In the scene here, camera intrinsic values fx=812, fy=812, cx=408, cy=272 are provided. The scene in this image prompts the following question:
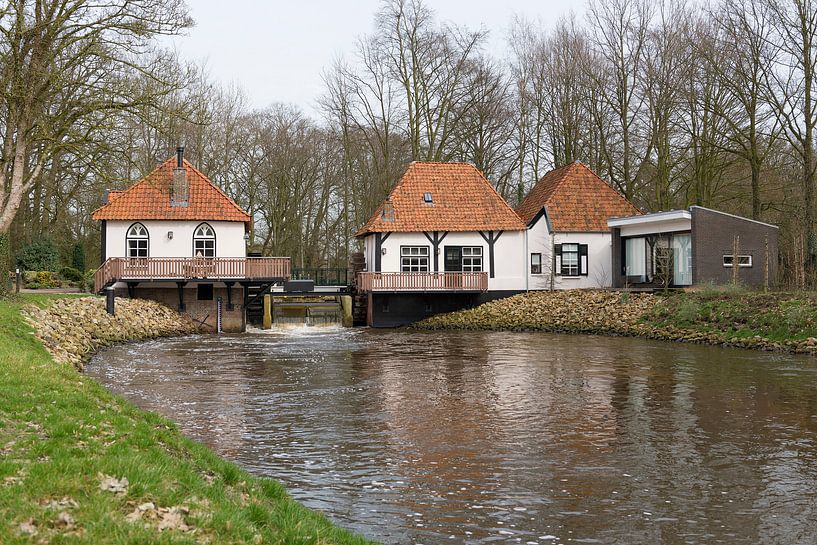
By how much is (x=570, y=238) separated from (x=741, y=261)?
24.3 ft

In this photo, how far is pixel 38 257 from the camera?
1426 inches

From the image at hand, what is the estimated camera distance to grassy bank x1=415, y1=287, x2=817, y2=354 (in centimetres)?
2191

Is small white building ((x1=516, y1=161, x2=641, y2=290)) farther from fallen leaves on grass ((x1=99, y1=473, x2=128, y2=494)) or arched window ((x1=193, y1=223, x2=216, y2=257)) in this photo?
fallen leaves on grass ((x1=99, y1=473, x2=128, y2=494))

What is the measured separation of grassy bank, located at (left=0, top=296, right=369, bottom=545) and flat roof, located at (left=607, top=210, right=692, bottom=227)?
24659mm

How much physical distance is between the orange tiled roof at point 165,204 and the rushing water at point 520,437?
11828mm

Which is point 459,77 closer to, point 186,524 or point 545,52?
point 545,52

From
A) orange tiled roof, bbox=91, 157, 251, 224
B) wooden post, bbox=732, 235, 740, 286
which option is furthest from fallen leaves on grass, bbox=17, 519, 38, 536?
orange tiled roof, bbox=91, 157, 251, 224

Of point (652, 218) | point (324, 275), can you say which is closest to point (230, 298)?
point (324, 275)

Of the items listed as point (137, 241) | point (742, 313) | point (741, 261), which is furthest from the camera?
point (137, 241)

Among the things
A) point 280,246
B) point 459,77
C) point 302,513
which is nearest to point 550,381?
point 302,513

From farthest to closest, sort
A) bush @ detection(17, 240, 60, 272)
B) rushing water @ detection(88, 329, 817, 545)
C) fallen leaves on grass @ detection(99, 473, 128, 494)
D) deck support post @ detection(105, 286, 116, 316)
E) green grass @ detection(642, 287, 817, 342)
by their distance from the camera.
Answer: bush @ detection(17, 240, 60, 272) < deck support post @ detection(105, 286, 116, 316) < green grass @ detection(642, 287, 817, 342) < rushing water @ detection(88, 329, 817, 545) < fallen leaves on grass @ detection(99, 473, 128, 494)

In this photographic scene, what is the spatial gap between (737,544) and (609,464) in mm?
2720

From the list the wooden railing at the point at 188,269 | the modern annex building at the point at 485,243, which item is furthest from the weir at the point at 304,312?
the wooden railing at the point at 188,269

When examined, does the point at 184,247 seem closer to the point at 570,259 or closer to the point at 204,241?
the point at 204,241
